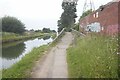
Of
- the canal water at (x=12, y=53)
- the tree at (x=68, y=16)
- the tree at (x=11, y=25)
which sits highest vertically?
the tree at (x=68, y=16)

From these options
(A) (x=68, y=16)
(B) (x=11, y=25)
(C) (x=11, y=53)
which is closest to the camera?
(C) (x=11, y=53)

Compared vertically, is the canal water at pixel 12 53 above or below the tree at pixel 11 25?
below

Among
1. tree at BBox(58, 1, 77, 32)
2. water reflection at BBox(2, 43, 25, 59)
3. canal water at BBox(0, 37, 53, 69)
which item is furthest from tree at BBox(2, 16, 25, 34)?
water reflection at BBox(2, 43, 25, 59)

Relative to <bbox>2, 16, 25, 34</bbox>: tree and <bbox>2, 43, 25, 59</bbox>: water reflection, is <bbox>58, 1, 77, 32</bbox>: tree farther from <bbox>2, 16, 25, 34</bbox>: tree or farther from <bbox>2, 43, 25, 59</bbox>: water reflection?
<bbox>2, 43, 25, 59</bbox>: water reflection

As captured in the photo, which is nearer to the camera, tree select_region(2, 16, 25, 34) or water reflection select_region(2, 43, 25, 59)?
water reflection select_region(2, 43, 25, 59)

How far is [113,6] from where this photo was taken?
763 inches

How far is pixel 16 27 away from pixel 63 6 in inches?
514

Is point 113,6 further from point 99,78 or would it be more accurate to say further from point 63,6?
point 63,6

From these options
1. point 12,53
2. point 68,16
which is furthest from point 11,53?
point 68,16

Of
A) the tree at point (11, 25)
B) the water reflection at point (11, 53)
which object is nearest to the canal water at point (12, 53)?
the water reflection at point (11, 53)

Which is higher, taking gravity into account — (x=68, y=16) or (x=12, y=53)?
(x=68, y=16)

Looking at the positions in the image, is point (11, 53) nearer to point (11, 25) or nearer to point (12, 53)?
point (12, 53)

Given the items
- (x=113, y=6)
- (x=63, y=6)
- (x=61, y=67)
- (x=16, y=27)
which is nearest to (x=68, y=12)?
(x=63, y=6)

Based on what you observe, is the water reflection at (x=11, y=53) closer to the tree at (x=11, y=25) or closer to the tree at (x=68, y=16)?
the tree at (x=11, y=25)
